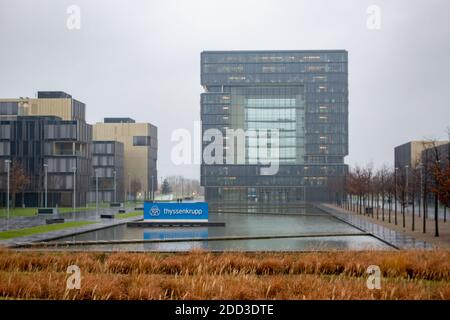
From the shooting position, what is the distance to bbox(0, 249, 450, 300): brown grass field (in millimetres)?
6938

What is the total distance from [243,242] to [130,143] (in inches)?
3218

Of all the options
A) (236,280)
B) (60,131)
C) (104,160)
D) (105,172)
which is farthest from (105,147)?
(236,280)

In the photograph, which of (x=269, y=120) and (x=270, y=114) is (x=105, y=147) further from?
(x=270, y=114)

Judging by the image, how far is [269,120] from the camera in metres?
91.2

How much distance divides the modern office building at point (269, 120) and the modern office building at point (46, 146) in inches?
1085

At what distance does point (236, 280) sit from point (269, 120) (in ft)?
276

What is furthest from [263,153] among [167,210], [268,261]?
[268,261]

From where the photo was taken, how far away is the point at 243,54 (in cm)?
9150

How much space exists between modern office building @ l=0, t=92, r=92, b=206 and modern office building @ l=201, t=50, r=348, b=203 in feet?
90.4

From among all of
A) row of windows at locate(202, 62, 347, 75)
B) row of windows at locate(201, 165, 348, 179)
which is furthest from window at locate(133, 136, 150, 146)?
row of windows at locate(202, 62, 347, 75)

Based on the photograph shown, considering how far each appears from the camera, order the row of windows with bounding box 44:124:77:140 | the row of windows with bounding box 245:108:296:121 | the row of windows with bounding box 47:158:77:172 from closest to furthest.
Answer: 1. the row of windows with bounding box 47:158:77:172
2. the row of windows with bounding box 44:124:77:140
3. the row of windows with bounding box 245:108:296:121

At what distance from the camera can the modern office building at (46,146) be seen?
218 feet

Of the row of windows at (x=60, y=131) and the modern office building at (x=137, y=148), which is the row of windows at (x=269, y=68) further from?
the row of windows at (x=60, y=131)

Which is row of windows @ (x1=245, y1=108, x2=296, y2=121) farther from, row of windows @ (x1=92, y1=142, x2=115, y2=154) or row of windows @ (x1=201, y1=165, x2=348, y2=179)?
row of windows @ (x1=92, y1=142, x2=115, y2=154)
